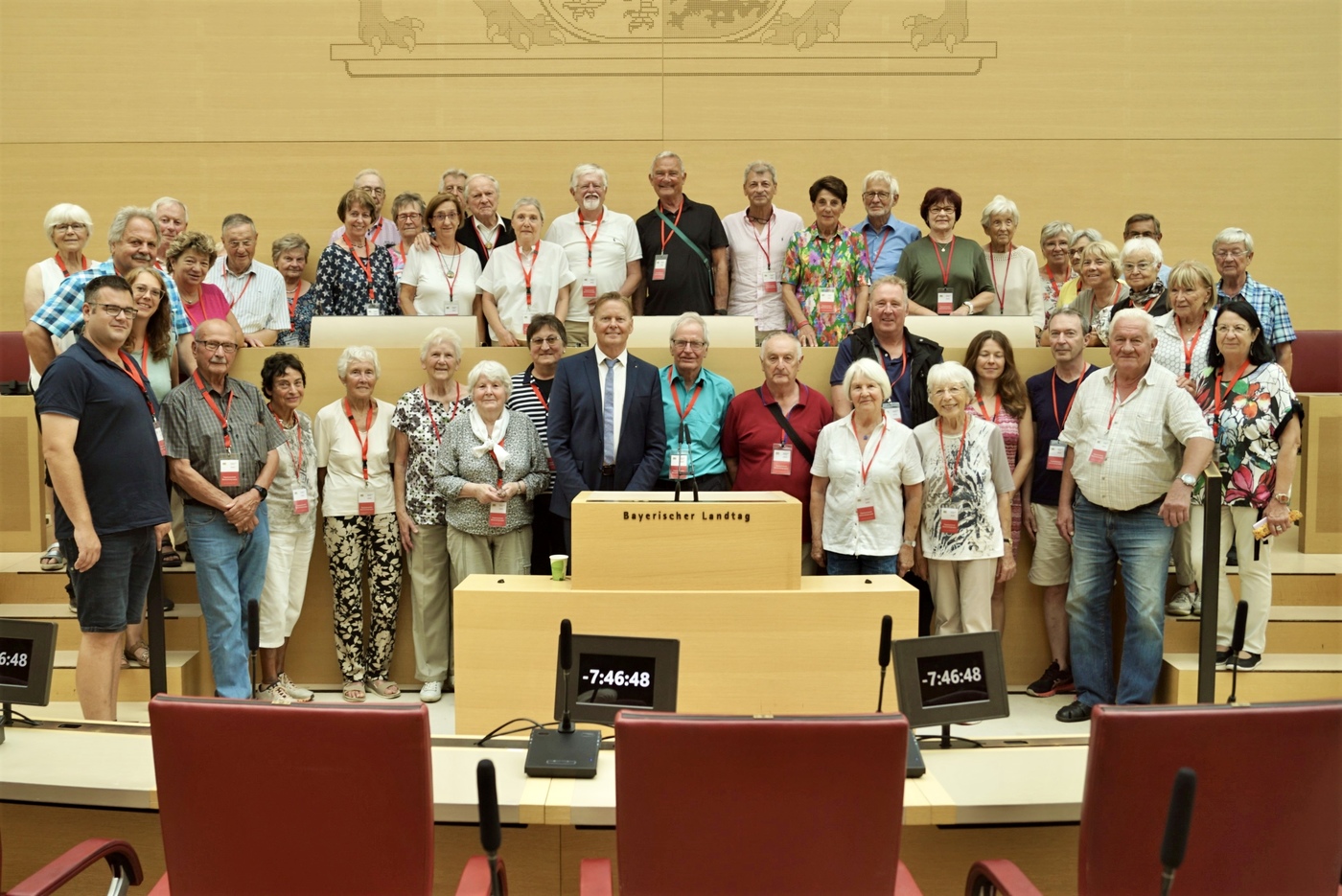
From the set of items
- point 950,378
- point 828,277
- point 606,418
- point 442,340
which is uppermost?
point 828,277

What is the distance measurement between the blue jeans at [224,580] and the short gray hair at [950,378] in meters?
2.79

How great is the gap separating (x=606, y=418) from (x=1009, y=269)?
2.50 m

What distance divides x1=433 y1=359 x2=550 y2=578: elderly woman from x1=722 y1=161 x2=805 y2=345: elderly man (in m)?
1.65

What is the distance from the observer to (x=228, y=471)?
13.2ft

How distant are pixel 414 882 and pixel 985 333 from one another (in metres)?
3.63

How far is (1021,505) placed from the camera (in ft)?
15.6

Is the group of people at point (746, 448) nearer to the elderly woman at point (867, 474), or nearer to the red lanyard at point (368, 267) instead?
the elderly woman at point (867, 474)

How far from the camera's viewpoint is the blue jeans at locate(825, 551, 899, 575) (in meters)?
4.36

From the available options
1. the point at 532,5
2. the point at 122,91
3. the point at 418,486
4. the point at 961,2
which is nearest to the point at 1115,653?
the point at 418,486

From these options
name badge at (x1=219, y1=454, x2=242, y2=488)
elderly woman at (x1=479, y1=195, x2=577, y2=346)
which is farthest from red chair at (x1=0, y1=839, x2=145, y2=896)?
elderly woman at (x1=479, y1=195, x2=577, y2=346)

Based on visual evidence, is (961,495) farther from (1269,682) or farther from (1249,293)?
(1249,293)

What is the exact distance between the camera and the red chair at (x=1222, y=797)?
1654mm

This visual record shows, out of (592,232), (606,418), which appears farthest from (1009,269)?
(606,418)

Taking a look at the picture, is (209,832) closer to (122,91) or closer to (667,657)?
(667,657)
